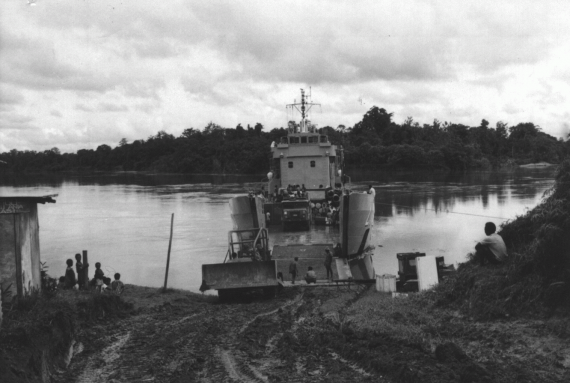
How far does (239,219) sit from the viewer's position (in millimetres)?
19719

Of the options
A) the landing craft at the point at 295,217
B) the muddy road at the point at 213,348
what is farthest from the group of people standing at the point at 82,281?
the landing craft at the point at 295,217

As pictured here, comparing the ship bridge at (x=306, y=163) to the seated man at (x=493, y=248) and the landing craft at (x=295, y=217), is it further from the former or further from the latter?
the seated man at (x=493, y=248)

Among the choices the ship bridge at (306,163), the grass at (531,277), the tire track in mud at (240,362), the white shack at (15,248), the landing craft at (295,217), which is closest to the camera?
the tire track in mud at (240,362)

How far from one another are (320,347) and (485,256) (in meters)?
3.79

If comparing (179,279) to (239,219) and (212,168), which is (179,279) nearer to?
(239,219)

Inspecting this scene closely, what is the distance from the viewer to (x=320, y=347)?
9070 millimetres

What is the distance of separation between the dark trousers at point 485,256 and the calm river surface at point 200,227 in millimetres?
8336

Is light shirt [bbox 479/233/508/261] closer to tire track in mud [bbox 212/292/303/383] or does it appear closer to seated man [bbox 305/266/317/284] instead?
tire track in mud [bbox 212/292/303/383]

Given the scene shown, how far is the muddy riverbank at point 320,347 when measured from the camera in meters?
7.30

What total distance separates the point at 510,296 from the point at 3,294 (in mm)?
8636

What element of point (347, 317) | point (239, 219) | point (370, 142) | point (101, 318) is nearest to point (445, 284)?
point (347, 317)

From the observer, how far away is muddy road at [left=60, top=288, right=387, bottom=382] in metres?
8.05

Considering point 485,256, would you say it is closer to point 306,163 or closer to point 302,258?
point 302,258

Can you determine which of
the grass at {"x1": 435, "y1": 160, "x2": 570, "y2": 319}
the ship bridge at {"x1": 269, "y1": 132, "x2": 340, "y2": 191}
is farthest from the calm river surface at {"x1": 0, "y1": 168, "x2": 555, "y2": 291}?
the grass at {"x1": 435, "y1": 160, "x2": 570, "y2": 319}
